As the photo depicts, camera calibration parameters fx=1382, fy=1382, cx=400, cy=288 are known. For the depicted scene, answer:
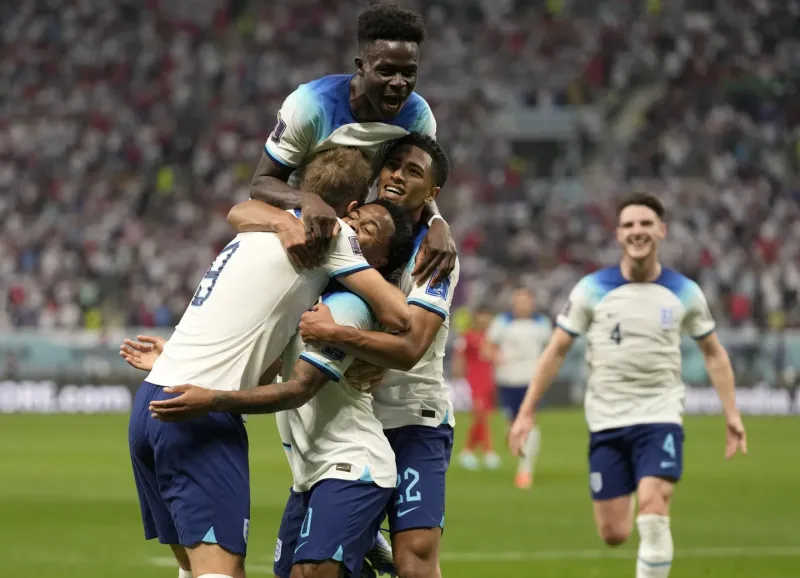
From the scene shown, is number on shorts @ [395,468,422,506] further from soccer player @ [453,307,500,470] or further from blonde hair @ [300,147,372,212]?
soccer player @ [453,307,500,470]

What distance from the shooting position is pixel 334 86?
639 cm

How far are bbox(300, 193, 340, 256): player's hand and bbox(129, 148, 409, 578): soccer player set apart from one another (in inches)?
3.8

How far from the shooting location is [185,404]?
527 centimetres

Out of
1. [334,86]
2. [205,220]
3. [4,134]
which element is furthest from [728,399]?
[4,134]

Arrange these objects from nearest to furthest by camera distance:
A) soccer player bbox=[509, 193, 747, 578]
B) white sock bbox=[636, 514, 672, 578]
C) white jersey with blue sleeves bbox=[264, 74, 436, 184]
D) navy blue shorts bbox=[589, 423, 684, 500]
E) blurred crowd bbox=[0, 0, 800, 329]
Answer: white jersey with blue sleeves bbox=[264, 74, 436, 184]
white sock bbox=[636, 514, 672, 578]
navy blue shorts bbox=[589, 423, 684, 500]
soccer player bbox=[509, 193, 747, 578]
blurred crowd bbox=[0, 0, 800, 329]

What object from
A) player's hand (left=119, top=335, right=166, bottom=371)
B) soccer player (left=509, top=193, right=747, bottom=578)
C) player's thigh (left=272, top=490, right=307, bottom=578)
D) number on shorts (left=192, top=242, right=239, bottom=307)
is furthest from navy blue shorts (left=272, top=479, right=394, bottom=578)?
soccer player (left=509, top=193, right=747, bottom=578)

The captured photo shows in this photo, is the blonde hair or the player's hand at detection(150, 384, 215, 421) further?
the blonde hair

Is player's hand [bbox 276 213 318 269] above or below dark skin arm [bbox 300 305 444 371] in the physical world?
above

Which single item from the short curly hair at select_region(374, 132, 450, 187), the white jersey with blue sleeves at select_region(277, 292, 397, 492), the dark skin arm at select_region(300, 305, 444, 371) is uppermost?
the short curly hair at select_region(374, 132, 450, 187)

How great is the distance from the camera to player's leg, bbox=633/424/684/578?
27.9ft

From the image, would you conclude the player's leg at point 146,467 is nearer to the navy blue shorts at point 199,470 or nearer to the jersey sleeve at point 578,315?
the navy blue shorts at point 199,470

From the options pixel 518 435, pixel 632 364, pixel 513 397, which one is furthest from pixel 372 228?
pixel 513 397

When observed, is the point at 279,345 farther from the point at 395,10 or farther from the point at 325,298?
the point at 395,10

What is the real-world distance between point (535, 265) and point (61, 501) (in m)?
17.6
